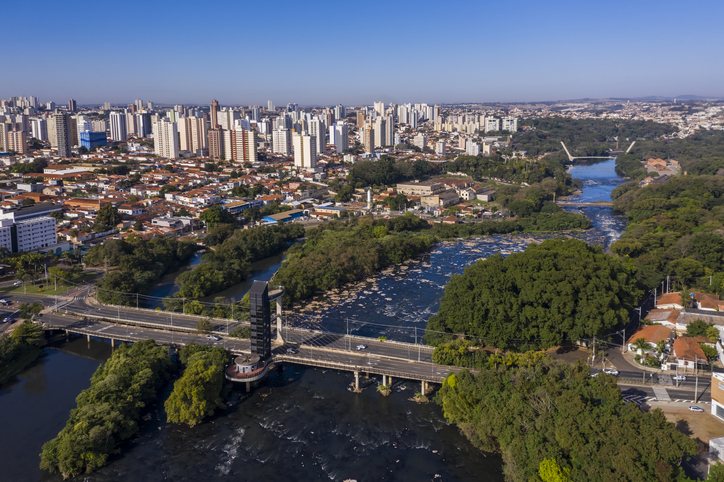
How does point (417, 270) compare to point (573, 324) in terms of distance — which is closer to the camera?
point (573, 324)

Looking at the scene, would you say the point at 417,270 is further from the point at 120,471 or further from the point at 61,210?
the point at 61,210

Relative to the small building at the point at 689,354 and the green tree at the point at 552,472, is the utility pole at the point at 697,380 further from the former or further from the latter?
the green tree at the point at 552,472

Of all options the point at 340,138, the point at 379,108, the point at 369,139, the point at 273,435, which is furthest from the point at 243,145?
the point at 379,108

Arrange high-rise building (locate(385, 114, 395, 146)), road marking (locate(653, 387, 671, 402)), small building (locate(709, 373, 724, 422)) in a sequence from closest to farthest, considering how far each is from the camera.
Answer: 1. small building (locate(709, 373, 724, 422))
2. road marking (locate(653, 387, 671, 402))
3. high-rise building (locate(385, 114, 395, 146))

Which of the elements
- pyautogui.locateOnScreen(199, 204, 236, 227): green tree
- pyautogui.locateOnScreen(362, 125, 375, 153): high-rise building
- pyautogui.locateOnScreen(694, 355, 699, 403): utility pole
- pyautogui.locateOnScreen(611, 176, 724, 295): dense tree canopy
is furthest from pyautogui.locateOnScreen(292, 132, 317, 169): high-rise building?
pyautogui.locateOnScreen(694, 355, 699, 403): utility pole

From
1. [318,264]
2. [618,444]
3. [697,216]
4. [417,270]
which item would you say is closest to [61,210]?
[318,264]

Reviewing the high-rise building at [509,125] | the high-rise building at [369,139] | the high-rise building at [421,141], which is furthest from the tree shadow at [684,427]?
the high-rise building at [509,125]

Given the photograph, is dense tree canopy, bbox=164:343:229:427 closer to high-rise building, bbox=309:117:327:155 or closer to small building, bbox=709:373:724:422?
small building, bbox=709:373:724:422
